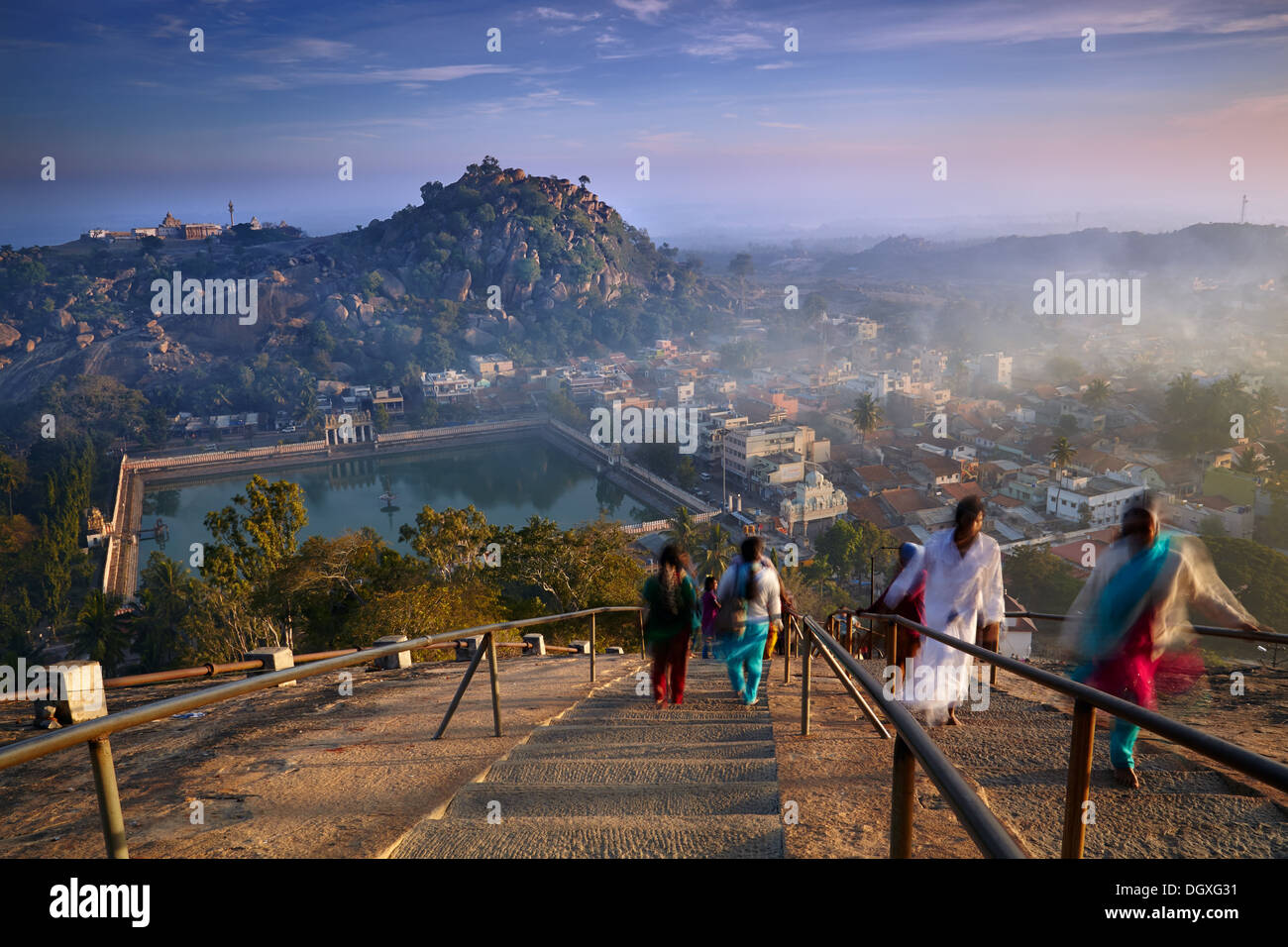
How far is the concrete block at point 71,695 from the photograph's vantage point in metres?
3.53

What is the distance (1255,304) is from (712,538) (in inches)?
2692

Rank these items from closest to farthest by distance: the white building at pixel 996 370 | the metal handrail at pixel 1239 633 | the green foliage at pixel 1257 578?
the metal handrail at pixel 1239 633 < the green foliage at pixel 1257 578 < the white building at pixel 996 370

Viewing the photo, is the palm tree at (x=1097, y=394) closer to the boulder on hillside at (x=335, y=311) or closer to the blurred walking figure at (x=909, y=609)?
the blurred walking figure at (x=909, y=609)

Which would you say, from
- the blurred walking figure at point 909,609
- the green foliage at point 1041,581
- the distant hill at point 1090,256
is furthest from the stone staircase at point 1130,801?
the distant hill at point 1090,256

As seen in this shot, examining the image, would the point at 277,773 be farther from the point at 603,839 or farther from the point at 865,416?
the point at 865,416

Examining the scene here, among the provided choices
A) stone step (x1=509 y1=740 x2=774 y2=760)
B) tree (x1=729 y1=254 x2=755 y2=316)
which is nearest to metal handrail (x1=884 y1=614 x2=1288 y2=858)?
stone step (x1=509 y1=740 x2=774 y2=760)

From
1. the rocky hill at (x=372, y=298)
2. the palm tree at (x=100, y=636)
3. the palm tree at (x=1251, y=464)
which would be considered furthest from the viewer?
the rocky hill at (x=372, y=298)

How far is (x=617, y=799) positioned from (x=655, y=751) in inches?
24.6

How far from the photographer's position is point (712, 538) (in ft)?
74.7

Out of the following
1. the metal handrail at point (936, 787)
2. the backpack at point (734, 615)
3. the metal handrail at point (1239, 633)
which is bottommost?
the backpack at point (734, 615)

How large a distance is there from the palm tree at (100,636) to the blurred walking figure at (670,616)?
17928 millimetres

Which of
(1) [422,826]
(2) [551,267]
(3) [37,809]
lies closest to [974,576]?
(1) [422,826]

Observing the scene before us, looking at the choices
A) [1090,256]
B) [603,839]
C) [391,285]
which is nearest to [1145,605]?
[603,839]

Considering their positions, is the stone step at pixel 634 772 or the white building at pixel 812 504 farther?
the white building at pixel 812 504
